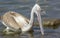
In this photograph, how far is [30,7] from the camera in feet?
52.5

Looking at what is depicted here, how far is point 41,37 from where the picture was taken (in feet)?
40.9

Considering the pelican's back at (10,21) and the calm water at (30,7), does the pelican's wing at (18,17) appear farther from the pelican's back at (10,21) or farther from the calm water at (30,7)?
the calm water at (30,7)

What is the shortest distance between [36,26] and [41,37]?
132 cm

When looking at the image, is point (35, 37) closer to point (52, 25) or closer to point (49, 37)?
point (49, 37)

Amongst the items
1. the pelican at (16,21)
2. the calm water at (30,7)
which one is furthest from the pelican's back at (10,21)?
the calm water at (30,7)

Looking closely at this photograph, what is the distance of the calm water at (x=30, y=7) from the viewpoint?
12.8 metres

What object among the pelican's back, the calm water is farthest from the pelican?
the calm water


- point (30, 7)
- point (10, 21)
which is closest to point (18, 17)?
point (10, 21)

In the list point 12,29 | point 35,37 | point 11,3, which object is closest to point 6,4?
point 11,3

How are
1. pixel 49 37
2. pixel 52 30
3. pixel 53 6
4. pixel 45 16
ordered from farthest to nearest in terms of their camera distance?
pixel 53 6 < pixel 45 16 < pixel 52 30 < pixel 49 37

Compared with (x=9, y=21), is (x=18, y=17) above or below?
above

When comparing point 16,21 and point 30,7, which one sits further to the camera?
point 30,7

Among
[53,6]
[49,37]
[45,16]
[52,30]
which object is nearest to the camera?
[49,37]

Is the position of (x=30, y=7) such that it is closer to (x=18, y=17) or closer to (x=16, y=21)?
(x=18, y=17)
